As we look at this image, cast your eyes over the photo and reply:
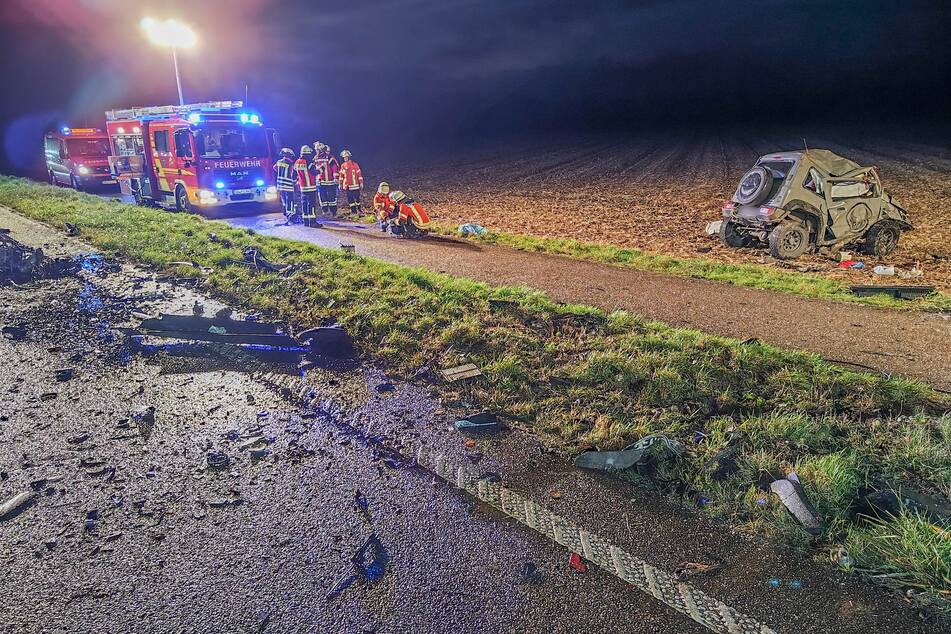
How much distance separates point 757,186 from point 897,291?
12.1 feet

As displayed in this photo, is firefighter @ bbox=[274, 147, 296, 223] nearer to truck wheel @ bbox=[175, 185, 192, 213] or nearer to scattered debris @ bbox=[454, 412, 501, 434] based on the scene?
truck wheel @ bbox=[175, 185, 192, 213]

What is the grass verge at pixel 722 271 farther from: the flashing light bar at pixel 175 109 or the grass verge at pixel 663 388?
the flashing light bar at pixel 175 109

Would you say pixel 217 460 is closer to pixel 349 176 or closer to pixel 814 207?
pixel 814 207

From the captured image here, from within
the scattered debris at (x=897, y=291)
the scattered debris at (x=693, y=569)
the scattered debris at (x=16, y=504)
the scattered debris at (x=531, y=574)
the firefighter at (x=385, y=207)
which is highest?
the firefighter at (x=385, y=207)

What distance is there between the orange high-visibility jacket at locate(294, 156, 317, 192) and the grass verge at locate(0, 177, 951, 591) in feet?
19.9

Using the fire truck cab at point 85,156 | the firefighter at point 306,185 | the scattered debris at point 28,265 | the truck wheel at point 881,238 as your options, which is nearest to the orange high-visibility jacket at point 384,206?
the firefighter at point 306,185

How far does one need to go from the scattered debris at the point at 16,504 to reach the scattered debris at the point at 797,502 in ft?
13.5

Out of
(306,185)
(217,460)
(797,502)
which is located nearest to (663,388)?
(797,502)

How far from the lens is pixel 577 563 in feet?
8.58

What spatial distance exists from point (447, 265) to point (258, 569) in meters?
6.34

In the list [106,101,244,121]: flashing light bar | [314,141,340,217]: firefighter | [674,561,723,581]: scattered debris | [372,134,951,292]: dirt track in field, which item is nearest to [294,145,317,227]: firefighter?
[314,141,340,217]: firefighter

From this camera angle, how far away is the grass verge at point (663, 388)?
310 centimetres

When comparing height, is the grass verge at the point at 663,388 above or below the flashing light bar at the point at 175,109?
below

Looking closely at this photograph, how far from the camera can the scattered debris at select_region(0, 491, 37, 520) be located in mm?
2984
